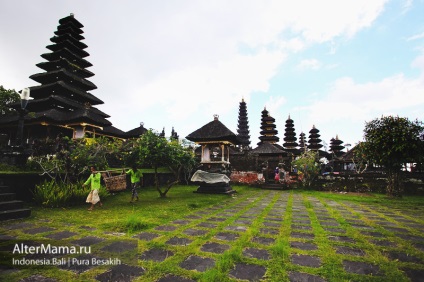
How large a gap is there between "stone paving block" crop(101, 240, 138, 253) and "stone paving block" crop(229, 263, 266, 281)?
5.63 ft

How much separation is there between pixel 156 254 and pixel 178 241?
2.20 ft

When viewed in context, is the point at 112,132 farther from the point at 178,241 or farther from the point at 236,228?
the point at 178,241

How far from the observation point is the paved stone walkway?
268cm

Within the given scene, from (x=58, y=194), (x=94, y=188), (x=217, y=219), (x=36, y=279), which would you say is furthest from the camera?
(x=94, y=188)

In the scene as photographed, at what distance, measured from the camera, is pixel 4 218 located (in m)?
5.05

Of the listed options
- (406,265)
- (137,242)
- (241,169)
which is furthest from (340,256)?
(241,169)

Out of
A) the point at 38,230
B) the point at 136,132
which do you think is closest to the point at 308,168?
the point at 38,230

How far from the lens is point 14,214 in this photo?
5.23m

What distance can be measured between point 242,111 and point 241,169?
30.8m

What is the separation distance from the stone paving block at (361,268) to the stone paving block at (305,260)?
35cm

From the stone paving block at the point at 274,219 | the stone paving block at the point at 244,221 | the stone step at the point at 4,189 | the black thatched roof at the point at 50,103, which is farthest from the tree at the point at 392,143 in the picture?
the black thatched roof at the point at 50,103

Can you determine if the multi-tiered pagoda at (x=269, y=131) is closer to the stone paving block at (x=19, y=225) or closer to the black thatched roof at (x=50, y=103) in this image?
the black thatched roof at (x=50, y=103)

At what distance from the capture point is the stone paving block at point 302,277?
8.41 feet

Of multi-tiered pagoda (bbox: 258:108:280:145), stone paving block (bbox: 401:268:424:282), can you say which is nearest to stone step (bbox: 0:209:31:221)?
stone paving block (bbox: 401:268:424:282)
